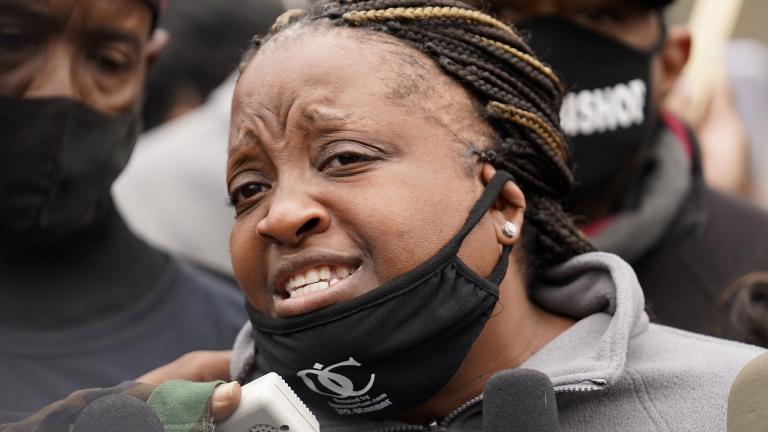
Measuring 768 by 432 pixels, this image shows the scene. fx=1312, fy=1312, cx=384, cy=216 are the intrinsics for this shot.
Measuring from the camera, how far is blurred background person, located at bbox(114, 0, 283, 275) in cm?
519

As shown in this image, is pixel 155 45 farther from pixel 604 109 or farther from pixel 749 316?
pixel 749 316

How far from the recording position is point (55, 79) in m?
3.54

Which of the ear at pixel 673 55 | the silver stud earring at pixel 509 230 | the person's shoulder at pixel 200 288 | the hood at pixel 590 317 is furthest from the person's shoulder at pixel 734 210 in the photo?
the silver stud earring at pixel 509 230

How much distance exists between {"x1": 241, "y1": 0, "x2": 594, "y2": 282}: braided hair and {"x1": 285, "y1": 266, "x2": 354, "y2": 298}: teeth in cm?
46

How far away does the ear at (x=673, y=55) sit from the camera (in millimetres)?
A: 4742

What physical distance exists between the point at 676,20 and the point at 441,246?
6.65 m

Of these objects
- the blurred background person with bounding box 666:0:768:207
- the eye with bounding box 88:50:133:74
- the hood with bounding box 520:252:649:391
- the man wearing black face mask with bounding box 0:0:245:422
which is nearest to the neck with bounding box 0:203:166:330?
the man wearing black face mask with bounding box 0:0:245:422

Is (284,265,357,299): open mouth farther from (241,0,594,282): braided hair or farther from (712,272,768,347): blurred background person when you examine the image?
(712,272,768,347): blurred background person

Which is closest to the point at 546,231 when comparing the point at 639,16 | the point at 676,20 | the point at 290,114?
the point at 290,114

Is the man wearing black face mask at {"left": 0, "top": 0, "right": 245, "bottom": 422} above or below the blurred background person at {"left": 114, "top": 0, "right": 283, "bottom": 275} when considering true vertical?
above

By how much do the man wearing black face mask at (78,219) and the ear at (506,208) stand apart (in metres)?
1.06

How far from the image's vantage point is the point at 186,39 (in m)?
6.23

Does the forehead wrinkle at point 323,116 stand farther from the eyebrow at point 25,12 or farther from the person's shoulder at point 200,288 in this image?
the person's shoulder at point 200,288

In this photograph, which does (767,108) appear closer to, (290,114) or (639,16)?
(639,16)
